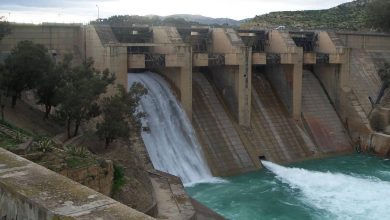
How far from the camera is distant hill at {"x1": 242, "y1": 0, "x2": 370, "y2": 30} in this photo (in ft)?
199

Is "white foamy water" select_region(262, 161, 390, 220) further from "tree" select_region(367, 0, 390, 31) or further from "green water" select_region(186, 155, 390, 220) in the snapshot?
"tree" select_region(367, 0, 390, 31)

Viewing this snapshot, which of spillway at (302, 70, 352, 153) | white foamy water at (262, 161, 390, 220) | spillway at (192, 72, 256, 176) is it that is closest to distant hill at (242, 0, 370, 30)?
spillway at (302, 70, 352, 153)

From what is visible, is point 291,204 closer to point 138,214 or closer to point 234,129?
point 234,129

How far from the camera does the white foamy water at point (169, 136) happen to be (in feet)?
73.7

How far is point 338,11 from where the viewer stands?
234 feet

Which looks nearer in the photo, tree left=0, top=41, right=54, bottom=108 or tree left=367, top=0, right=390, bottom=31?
tree left=0, top=41, right=54, bottom=108

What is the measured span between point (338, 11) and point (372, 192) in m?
54.5

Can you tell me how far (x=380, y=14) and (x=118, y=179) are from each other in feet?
113

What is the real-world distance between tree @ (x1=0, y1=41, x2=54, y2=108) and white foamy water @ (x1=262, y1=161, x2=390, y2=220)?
37.7 feet

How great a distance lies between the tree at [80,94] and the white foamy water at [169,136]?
4.48 metres

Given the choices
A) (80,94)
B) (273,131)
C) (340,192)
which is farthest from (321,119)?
(80,94)

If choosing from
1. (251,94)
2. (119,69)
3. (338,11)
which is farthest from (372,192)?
(338,11)

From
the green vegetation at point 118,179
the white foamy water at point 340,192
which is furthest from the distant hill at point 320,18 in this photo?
the green vegetation at point 118,179

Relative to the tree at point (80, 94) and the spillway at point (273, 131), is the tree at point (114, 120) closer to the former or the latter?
the tree at point (80, 94)
